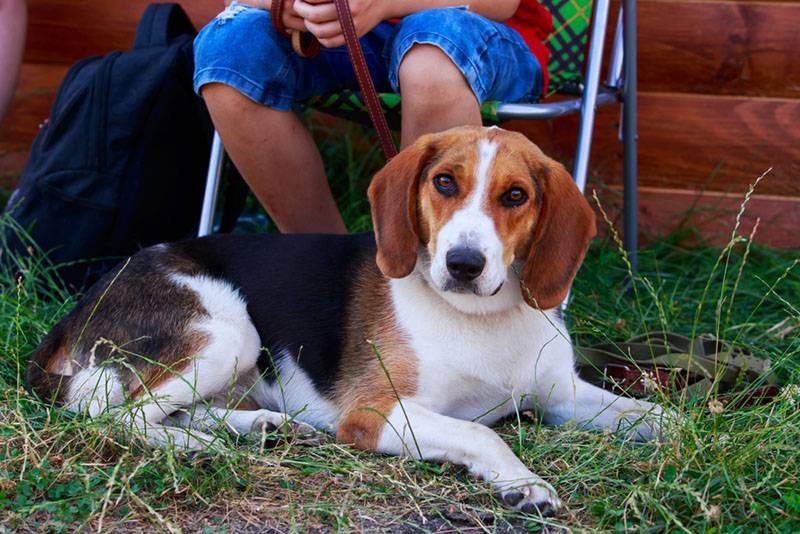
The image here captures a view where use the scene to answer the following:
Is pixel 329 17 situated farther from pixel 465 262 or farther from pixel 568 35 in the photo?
pixel 568 35

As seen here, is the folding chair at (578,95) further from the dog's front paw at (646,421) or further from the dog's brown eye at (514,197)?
the dog's front paw at (646,421)

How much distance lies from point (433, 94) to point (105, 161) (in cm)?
139

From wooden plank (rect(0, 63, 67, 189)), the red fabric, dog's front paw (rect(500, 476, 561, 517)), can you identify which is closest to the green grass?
dog's front paw (rect(500, 476, 561, 517))

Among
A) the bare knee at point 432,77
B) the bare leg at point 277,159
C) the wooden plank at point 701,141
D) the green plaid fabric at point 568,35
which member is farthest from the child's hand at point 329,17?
the wooden plank at point 701,141

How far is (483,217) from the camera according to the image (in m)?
2.47

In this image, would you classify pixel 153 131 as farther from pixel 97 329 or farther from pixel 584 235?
pixel 584 235

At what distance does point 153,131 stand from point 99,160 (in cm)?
23

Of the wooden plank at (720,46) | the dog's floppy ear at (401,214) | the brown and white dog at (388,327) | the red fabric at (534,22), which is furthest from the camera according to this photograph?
the wooden plank at (720,46)

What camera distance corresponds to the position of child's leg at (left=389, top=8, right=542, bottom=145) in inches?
120

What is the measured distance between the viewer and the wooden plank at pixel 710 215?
14.8 feet

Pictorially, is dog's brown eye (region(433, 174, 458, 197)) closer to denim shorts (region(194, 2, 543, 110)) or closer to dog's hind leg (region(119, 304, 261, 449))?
denim shorts (region(194, 2, 543, 110))

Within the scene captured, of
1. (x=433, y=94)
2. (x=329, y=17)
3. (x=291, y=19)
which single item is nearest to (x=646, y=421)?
(x=433, y=94)

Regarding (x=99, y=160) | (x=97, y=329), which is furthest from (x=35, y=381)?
(x=99, y=160)

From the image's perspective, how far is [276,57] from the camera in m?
3.22
